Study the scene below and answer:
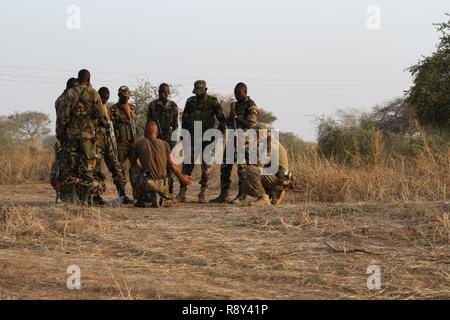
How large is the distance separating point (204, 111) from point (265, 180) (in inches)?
58.8

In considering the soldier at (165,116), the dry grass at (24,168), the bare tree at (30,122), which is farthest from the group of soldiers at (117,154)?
the bare tree at (30,122)

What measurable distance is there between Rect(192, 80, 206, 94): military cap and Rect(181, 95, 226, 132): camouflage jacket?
0.37ft

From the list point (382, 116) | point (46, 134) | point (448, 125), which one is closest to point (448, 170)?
point (448, 125)

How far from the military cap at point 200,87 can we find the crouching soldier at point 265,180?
3.69ft

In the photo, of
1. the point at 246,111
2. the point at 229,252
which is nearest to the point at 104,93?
the point at 246,111

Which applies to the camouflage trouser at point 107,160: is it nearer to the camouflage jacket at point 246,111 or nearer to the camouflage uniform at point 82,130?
the camouflage uniform at point 82,130

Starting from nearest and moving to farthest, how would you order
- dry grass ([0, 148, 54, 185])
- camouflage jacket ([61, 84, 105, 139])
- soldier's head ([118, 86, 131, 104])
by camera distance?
camouflage jacket ([61, 84, 105, 139]) → soldier's head ([118, 86, 131, 104]) → dry grass ([0, 148, 54, 185])

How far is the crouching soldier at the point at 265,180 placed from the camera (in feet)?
26.8

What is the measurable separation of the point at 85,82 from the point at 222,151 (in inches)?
81.2

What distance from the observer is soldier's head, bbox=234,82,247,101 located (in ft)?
28.8

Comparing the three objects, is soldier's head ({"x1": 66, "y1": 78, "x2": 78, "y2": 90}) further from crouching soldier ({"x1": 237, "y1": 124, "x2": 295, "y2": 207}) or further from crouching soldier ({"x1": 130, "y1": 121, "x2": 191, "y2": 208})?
crouching soldier ({"x1": 237, "y1": 124, "x2": 295, "y2": 207})

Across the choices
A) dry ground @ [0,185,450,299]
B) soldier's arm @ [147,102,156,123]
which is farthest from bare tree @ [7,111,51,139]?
dry ground @ [0,185,450,299]

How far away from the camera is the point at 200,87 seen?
9.15 metres

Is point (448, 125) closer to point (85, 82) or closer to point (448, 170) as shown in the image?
point (448, 170)
